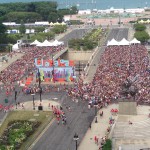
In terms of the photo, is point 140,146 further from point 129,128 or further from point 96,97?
point 96,97

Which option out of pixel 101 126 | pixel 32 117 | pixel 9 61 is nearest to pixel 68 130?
pixel 101 126

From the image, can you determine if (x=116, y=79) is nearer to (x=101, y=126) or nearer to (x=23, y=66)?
(x=101, y=126)

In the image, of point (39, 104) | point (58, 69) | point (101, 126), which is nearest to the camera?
point (101, 126)

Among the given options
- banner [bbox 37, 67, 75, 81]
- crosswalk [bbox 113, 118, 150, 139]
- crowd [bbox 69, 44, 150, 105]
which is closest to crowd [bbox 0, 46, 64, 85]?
banner [bbox 37, 67, 75, 81]

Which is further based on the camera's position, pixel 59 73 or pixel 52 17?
pixel 52 17

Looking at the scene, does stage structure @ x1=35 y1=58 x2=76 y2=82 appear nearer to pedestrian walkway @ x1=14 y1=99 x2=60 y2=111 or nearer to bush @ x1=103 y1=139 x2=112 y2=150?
pedestrian walkway @ x1=14 y1=99 x2=60 y2=111
